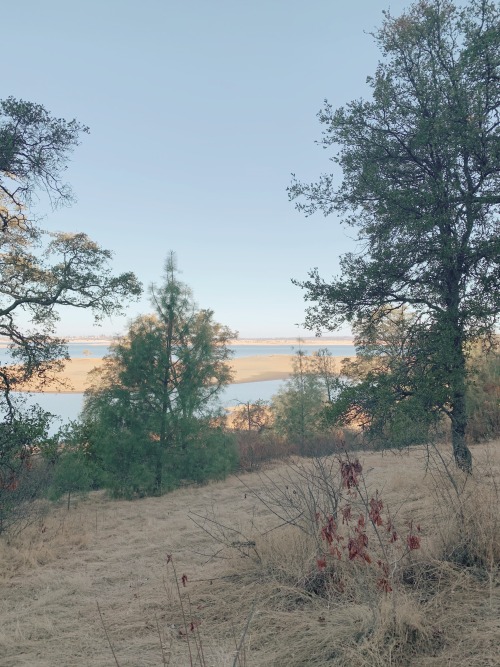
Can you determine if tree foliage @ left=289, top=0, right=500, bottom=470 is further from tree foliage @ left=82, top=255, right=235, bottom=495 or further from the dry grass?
tree foliage @ left=82, top=255, right=235, bottom=495

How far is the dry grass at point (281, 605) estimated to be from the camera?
312 centimetres

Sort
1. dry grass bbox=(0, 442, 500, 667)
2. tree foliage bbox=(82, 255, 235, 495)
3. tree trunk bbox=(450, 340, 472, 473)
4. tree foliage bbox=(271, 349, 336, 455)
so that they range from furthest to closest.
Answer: tree foliage bbox=(271, 349, 336, 455) → tree foliage bbox=(82, 255, 235, 495) → tree trunk bbox=(450, 340, 472, 473) → dry grass bbox=(0, 442, 500, 667)

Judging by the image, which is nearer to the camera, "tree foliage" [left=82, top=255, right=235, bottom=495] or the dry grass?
the dry grass

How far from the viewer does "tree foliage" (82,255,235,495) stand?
16766 mm

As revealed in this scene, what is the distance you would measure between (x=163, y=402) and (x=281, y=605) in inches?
542

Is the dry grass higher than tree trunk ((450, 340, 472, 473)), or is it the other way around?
tree trunk ((450, 340, 472, 473))

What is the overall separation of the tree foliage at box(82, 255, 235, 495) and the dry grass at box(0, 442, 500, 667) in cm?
959

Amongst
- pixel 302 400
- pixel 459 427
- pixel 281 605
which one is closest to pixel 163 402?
pixel 459 427

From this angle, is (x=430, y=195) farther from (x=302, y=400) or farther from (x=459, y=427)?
(x=302, y=400)

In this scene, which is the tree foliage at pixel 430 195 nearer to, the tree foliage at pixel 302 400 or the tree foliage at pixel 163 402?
the tree foliage at pixel 163 402

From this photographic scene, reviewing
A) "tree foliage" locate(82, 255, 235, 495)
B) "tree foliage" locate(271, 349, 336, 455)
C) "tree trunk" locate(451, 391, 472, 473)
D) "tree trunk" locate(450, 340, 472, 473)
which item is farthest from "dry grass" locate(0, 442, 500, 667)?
"tree foliage" locate(271, 349, 336, 455)

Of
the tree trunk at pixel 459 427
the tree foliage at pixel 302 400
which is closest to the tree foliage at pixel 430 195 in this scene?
the tree trunk at pixel 459 427

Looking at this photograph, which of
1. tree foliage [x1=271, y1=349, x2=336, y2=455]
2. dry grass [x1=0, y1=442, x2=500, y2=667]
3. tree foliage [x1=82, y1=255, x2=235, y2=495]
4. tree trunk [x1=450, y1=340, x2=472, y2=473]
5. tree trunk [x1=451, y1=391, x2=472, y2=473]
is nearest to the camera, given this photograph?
dry grass [x1=0, y1=442, x2=500, y2=667]

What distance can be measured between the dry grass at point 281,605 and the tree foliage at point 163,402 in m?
9.59
